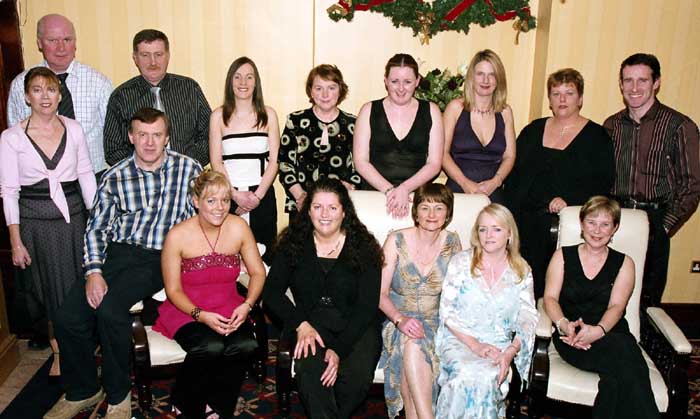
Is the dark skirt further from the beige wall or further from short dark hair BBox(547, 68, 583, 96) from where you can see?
short dark hair BBox(547, 68, 583, 96)

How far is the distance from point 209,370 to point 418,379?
104 centimetres

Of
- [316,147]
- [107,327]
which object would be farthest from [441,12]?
[107,327]

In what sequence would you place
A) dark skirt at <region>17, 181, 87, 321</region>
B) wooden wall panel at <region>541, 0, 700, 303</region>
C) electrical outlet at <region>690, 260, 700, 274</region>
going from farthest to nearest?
electrical outlet at <region>690, 260, 700, 274</region>
wooden wall panel at <region>541, 0, 700, 303</region>
dark skirt at <region>17, 181, 87, 321</region>

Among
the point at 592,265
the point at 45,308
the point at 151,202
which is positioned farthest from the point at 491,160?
the point at 45,308

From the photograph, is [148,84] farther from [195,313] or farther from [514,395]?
[514,395]

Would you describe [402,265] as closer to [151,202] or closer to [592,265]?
[592,265]

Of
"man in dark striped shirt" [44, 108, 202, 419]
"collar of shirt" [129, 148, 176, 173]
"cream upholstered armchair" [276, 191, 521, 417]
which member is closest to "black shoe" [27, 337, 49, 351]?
"man in dark striped shirt" [44, 108, 202, 419]

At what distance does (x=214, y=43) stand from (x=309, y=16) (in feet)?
2.48

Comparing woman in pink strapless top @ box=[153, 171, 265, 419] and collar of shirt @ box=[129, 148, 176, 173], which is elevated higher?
collar of shirt @ box=[129, 148, 176, 173]

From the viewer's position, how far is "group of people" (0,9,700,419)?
10.0 feet

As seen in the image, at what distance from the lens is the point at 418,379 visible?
2951 mm

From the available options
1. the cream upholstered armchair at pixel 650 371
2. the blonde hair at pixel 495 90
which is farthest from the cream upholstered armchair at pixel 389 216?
the blonde hair at pixel 495 90

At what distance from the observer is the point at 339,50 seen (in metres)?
4.73

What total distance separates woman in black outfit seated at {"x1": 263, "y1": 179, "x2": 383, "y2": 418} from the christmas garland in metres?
1.90
